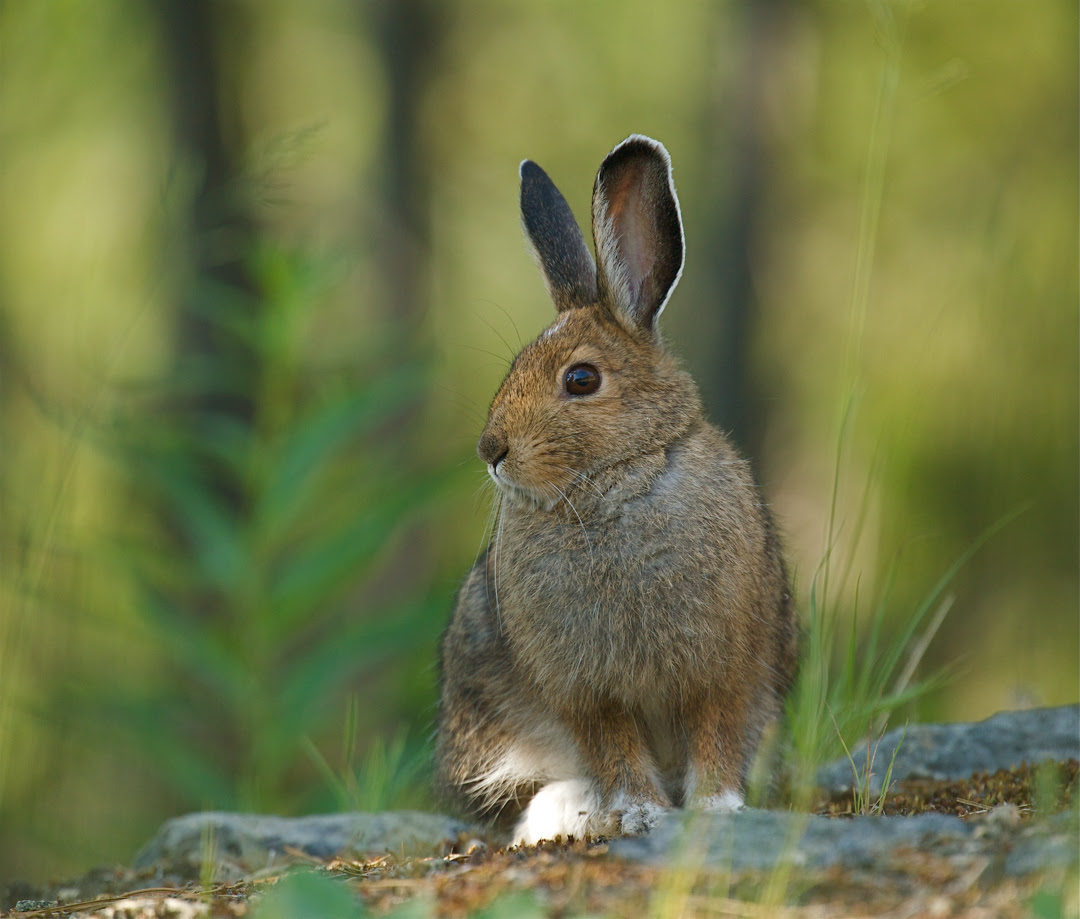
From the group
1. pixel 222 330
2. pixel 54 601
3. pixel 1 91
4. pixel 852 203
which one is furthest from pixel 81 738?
pixel 852 203

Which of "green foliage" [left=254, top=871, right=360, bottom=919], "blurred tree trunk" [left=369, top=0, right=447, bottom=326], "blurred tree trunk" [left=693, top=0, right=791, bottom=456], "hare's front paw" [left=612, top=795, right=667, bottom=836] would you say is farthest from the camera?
"blurred tree trunk" [left=369, top=0, right=447, bottom=326]

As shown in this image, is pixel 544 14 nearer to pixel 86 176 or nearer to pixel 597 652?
pixel 86 176

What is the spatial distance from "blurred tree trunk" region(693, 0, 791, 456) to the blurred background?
0.04 meters

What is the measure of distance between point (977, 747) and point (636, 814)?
5.26 ft

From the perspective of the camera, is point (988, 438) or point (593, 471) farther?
point (988, 438)

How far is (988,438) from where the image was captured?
7016 millimetres

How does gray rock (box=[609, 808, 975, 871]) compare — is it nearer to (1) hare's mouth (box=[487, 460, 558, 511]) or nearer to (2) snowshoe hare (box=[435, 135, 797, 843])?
(2) snowshoe hare (box=[435, 135, 797, 843])

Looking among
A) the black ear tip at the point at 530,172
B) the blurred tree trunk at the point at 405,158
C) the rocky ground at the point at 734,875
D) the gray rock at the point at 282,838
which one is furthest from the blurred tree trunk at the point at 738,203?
the rocky ground at the point at 734,875

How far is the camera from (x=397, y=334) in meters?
9.98

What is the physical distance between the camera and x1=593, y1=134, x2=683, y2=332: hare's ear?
13.8 ft

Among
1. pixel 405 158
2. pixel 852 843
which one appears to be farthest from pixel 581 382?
pixel 405 158

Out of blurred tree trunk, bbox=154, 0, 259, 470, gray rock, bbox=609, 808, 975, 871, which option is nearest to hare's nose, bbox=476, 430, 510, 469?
gray rock, bbox=609, 808, 975, 871

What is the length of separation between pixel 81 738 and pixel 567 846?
3.76 m

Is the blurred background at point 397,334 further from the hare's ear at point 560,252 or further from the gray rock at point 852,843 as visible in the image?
the gray rock at point 852,843
